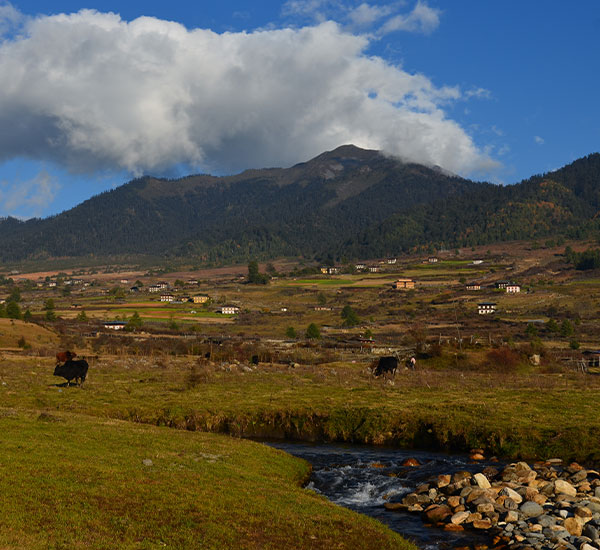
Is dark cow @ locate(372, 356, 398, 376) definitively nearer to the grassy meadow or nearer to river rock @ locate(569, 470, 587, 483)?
the grassy meadow

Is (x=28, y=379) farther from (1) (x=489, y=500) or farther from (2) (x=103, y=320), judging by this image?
(2) (x=103, y=320)

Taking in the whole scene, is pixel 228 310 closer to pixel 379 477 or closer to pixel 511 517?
pixel 379 477

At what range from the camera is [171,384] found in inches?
2002

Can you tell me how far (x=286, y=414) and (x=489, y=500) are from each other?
62.5ft

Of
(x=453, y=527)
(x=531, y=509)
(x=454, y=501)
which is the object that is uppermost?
(x=531, y=509)

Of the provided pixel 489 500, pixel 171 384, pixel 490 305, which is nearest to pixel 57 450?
pixel 489 500

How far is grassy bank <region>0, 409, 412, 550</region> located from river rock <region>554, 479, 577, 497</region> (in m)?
8.52

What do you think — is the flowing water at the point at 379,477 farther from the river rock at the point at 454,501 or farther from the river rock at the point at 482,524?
the river rock at the point at 454,501

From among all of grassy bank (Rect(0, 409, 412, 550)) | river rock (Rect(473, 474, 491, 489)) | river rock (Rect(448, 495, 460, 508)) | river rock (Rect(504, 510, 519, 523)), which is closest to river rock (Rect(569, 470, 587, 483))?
river rock (Rect(473, 474, 491, 489))

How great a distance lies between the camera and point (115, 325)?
13888 centimetres

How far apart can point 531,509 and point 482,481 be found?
318 centimetres

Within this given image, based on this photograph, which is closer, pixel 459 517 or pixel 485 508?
pixel 459 517

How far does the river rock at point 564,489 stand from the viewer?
23797 millimetres

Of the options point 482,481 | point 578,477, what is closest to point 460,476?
point 482,481
